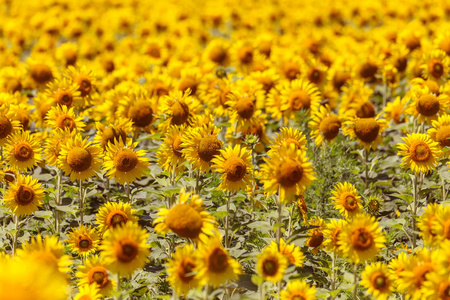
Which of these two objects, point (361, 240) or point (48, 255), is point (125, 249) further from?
point (361, 240)

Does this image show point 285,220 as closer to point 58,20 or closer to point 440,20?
point 440,20

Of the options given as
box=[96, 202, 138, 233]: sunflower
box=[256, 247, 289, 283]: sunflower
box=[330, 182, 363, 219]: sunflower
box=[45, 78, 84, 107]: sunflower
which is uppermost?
box=[45, 78, 84, 107]: sunflower

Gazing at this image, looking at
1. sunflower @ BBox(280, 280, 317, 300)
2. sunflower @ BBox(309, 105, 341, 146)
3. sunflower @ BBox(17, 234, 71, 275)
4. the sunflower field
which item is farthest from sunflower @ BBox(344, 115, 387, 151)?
sunflower @ BBox(17, 234, 71, 275)

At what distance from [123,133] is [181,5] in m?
11.3

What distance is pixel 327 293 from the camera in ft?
14.7

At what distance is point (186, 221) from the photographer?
3.78 metres

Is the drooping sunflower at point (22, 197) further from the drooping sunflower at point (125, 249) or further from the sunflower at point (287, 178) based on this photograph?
the sunflower at point (287, 178)

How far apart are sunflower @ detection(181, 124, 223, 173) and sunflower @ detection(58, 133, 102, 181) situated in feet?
3.05

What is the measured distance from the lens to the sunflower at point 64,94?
21.3 ft

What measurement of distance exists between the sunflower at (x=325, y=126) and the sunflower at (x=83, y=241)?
9.28 ft

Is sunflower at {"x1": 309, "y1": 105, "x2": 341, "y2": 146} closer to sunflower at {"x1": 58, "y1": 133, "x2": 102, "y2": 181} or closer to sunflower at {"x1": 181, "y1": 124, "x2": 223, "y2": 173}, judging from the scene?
sunflower at {"x1": 181, "y1": 124, "x2": 223, "y2": 173}

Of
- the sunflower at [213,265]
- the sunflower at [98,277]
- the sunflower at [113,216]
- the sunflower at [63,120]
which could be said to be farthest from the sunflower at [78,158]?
the sunflower at [213,265]

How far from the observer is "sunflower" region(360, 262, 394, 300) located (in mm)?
4066

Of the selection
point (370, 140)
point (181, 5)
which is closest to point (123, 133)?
point (370, 140)
